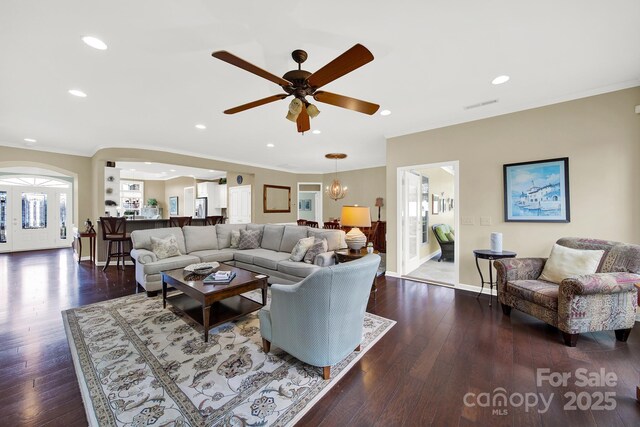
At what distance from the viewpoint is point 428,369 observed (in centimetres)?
202

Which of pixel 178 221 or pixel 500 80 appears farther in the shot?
pixel 178 221

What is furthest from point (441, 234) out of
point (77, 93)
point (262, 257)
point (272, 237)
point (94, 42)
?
point (77, 93)

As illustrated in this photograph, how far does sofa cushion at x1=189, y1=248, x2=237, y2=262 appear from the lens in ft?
13.9

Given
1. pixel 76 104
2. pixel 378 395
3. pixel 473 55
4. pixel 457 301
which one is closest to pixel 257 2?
pixel 473 55

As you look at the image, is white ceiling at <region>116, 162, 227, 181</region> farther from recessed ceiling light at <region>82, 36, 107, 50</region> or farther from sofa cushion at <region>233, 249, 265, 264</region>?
recessed ceiling light at <region>82, 36, 107, 50</region>

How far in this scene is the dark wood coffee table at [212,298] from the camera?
2.41 m

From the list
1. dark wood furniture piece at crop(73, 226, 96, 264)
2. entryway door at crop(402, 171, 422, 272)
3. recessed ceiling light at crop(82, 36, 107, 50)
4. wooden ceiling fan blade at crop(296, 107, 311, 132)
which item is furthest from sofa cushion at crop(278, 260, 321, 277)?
dark wood furniture piece at crop(73, 226, 96, 264)

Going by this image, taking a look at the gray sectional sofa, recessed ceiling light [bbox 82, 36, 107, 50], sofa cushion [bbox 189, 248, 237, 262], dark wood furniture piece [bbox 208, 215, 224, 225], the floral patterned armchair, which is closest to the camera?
recessed ceiling light [bbox 82, 36, 107, 50]

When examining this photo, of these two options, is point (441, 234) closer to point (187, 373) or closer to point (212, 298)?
point (212, 298)

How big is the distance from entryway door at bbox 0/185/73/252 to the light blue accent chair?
1000cm

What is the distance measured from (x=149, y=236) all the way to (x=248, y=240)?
1.61 m

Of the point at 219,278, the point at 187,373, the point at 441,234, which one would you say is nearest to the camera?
the point at 187,373

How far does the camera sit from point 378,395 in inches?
68.2

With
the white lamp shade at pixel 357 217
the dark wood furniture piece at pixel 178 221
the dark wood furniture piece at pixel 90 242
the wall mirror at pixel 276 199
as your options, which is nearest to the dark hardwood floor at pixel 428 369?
the white lamp shade at pixel 357 217
